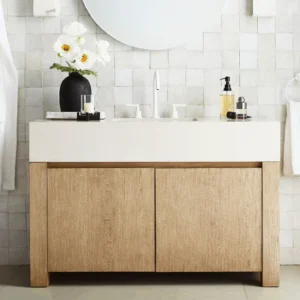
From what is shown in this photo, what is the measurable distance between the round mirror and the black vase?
14.1 inches

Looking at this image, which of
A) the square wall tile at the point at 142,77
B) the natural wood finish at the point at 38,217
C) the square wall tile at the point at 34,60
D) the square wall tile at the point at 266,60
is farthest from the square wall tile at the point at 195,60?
the natural wood finish at the point at 38,217

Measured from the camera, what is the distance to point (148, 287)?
11.0 ft

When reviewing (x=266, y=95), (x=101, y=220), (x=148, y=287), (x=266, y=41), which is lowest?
(x=148, y=287)

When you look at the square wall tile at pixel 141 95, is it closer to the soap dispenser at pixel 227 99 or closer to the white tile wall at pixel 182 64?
the white tile wall at pixel 182 64

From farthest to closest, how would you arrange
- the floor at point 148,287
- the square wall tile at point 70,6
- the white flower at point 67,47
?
1. the square wall tile at point 70,6
2. the white flower at point 67,47
3. the floor at point 148,287

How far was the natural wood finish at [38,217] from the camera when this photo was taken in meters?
3.27

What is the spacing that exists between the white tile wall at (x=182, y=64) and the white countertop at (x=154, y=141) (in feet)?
1.73

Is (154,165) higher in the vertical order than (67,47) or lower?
lower

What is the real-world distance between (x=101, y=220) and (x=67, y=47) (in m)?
0.94

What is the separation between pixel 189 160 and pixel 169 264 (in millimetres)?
541

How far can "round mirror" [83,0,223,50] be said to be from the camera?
143 inches

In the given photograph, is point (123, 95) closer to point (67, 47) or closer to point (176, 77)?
point (176, 77)

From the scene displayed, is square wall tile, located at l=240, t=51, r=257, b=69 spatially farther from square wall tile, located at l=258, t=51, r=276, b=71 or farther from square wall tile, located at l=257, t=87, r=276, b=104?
square wall tile, located at l=257, t=87, r=276, b=104

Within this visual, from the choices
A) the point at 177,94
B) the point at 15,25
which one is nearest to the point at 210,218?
the point at 177,94
